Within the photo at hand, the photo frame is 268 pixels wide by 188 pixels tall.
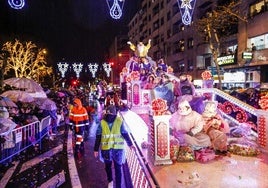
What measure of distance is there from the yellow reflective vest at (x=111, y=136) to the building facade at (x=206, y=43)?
26.4 meters

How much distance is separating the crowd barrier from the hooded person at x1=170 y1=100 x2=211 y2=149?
4980mm

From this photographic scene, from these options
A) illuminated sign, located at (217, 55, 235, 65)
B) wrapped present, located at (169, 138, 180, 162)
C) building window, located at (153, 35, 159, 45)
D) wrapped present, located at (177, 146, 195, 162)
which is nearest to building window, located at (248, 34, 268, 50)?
illuminated sign, located at (217, 55, 235, 65)

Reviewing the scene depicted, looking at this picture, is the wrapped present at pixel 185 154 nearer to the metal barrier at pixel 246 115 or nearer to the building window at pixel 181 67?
the metal barrier at pixel 246 115

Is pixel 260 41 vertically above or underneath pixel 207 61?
above

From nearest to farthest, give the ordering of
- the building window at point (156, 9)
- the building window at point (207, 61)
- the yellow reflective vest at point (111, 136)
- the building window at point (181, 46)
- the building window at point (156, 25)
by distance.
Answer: the yellow reflective vest at point (111, 136) < the building window at point (207, 61) < the building window at point (181, 46) < the building window at point (156, 9) < the building window at point (156, 25)

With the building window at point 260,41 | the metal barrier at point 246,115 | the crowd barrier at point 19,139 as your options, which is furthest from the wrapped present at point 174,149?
the building window at point 260,41

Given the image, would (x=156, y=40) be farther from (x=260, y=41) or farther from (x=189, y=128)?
(x=189, y=128)

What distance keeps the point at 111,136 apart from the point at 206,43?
40.1 m

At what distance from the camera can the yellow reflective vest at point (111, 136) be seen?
6699 millimetres

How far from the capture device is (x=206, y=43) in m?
44.5

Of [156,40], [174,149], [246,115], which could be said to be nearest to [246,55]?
[246,115]

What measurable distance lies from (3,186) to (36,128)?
16.4 ft

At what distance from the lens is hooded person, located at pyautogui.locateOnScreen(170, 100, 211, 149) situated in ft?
28.3

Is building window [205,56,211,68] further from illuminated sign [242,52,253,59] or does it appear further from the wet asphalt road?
the wet asphalt road
